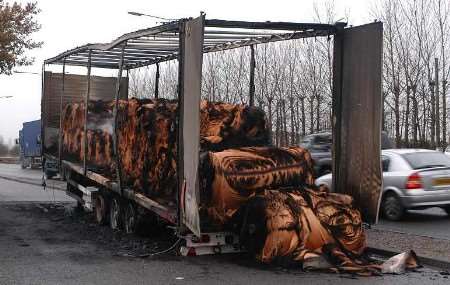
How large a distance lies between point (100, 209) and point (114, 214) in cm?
86

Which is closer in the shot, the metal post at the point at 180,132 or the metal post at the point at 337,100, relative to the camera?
the metal post at the point at 180,132

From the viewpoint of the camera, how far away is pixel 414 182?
1252 cm

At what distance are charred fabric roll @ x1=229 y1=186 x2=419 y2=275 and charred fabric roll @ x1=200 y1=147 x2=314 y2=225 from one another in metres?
0.20

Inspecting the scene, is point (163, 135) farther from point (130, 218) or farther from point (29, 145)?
point (29, 145)

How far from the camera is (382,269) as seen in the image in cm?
780

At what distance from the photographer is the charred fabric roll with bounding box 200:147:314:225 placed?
8.50 metres

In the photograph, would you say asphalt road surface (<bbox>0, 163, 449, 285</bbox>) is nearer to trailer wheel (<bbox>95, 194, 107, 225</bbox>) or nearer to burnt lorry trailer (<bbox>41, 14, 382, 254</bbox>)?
trailer wheel (<bbox>95, 194, 107, 225</bbox>)

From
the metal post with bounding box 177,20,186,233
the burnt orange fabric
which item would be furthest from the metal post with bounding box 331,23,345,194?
the metal post with bounding box 177,20,186,233

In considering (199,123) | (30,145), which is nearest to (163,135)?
(199,123)

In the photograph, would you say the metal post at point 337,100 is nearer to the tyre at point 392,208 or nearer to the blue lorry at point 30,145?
the tyre at point 392,208

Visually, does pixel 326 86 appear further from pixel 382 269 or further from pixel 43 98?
pixel 382 269

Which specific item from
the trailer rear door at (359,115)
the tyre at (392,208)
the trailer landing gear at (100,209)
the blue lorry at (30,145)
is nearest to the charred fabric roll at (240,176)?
the trailer rear door at (359,115)

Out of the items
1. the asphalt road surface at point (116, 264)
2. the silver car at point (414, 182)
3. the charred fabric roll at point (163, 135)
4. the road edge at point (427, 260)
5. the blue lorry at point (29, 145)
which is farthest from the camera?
the blue lorry at point (29, 145)

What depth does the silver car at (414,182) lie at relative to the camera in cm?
1246
